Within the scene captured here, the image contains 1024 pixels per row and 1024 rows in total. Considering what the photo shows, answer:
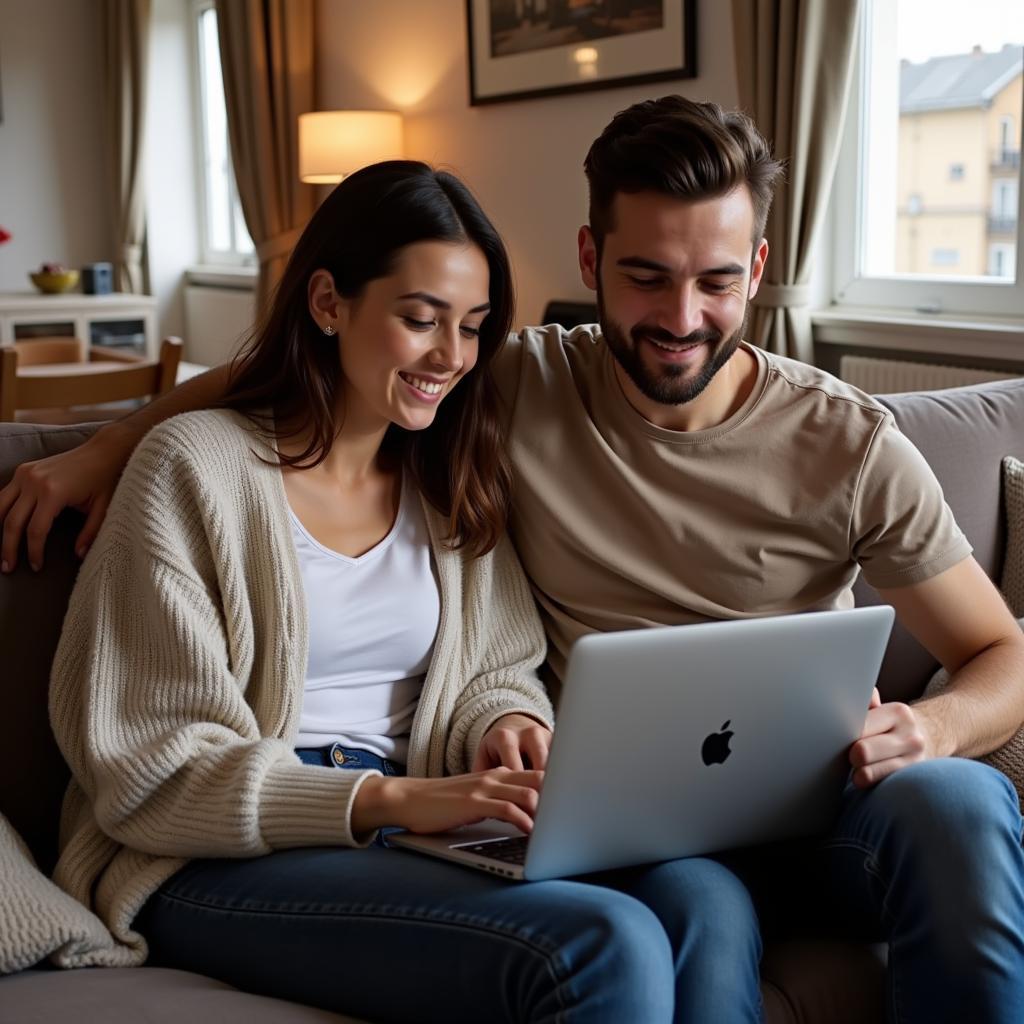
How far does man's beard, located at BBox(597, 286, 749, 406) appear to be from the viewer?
61.6 inches

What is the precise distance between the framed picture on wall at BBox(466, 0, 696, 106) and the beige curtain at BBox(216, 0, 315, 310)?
112cm

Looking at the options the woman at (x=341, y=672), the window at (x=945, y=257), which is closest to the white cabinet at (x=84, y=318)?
the window at (x=945, y=257)

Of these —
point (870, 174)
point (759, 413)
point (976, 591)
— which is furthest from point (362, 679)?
point (870, 174)

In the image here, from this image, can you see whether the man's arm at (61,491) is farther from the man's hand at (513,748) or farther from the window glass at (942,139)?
the window glass at (942,139)

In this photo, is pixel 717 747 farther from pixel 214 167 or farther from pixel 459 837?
pixel 214 167

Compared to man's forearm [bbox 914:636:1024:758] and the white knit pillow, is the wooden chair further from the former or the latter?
man's forearm [bbox 914:636:1024:758]

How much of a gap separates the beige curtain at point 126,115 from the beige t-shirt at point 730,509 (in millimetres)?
5272

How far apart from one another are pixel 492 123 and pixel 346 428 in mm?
3099

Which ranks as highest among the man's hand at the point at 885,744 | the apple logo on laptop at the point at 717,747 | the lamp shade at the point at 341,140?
the lamp shade at the point at 341,140

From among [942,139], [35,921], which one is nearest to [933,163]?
[942,139]

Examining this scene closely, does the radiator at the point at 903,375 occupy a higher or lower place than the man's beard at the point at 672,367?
lower

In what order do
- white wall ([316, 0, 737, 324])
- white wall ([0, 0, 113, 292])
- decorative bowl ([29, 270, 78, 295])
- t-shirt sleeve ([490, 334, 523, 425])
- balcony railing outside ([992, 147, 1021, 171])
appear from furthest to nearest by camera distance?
white wall ([0, 0, 113, 292]) → decorative bowl ([29, 270, 78, 295]) → white wall ([316, 0, 737, 324]) → balcony railing outside ([992, 147, 1021, 171]) → t-shirt sleeve ([490, 334, 523, 425])

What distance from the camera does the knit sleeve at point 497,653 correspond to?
5.06 feet

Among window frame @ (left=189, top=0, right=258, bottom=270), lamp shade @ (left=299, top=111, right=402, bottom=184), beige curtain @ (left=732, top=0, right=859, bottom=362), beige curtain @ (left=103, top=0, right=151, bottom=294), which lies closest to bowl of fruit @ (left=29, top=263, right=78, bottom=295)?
beige curtain @ (left=103, top=0, right=151, bottom=294)
